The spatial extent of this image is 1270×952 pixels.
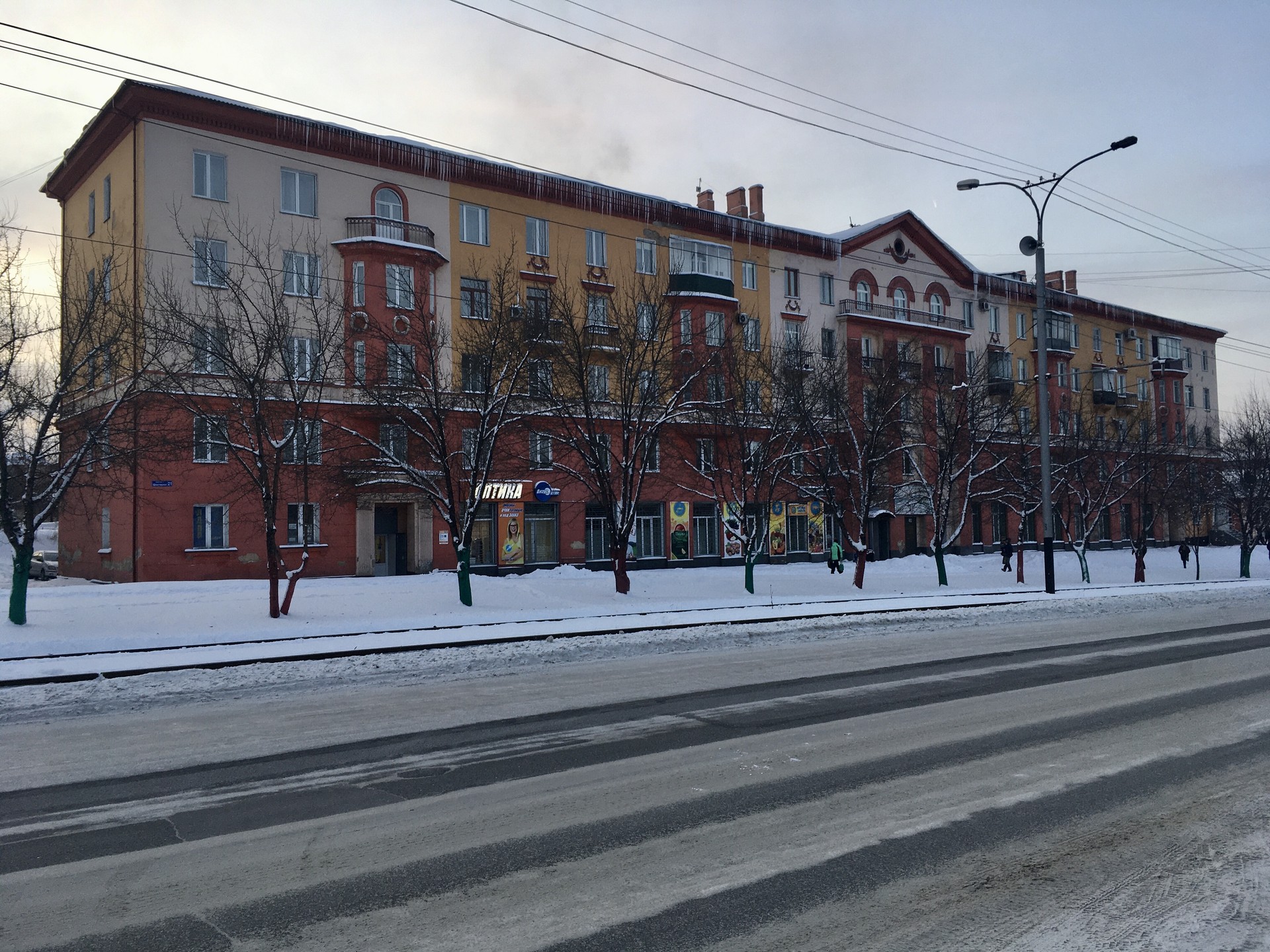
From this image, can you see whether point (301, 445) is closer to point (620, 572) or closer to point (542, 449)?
point (542, 449)

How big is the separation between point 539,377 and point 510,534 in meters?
14.8

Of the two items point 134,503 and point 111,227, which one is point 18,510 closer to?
point 134,503

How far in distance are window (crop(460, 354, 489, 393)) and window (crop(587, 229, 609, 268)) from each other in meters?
18.1

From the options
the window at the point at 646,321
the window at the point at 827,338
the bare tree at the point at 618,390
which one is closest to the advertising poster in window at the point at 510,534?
the bare tree at the point at 618,390

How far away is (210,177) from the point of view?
3262 cm

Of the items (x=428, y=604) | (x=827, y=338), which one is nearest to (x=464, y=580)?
(x=428, y=604)

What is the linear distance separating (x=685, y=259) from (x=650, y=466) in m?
17.4

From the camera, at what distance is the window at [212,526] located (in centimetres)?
3186

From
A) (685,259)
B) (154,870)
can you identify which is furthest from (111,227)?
(154,870)

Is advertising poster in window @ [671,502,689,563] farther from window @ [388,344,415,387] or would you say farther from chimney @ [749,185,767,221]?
window @ [388,344,415,387]

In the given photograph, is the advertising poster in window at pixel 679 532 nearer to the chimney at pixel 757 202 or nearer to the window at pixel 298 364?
the chimney at pixel 757 202

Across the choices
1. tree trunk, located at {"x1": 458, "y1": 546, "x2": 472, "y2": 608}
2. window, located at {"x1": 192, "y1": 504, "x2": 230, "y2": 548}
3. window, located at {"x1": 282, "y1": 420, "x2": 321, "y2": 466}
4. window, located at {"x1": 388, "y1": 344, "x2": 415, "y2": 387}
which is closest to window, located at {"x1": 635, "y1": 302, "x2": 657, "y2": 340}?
window, located at {"x1": 388, "y1": 344, "x2": 415, "y2": 387}

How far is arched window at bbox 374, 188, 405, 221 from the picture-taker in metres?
36.3

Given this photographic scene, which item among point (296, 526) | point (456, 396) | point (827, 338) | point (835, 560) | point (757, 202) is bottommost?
point (835, 560)
